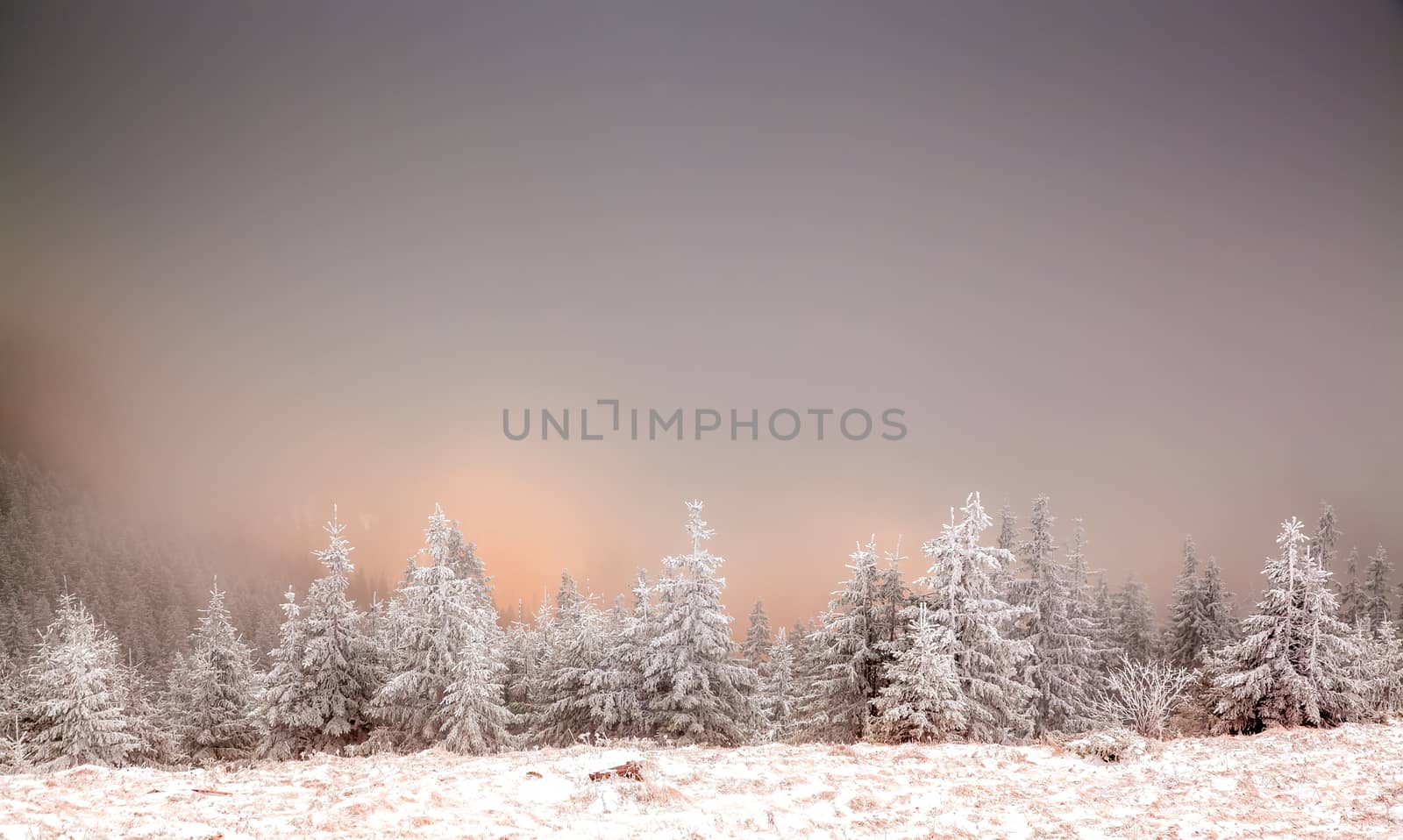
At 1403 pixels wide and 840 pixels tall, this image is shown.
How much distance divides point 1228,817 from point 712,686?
796 inches

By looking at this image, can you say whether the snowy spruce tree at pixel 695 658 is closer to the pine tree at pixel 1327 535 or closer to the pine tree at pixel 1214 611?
the pine tree at pixel 1214 611

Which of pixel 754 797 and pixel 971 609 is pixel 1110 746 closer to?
pixel 971 609

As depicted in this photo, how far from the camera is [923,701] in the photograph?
65.9ft

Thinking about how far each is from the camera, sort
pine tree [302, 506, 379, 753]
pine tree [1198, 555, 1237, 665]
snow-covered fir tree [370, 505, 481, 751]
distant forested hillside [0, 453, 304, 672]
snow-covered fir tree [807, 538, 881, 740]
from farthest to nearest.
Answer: distant forested hillside [0, 453, 304, 672] < pine tree [1198, 555, 1237, 665] < pine tree [302, 506, 379, 753] < snow-covered fir tree [370, 505, 481, 751] < snow-covered fir tree [807, 538, 881, 740]

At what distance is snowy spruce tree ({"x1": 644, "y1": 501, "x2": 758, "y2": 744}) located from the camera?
91.6 ft

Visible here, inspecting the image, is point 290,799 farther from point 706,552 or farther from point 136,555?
point 136,555

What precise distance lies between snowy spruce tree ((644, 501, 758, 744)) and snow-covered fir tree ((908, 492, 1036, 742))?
8786mm

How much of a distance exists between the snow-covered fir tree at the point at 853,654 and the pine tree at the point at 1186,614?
33573 millimetres

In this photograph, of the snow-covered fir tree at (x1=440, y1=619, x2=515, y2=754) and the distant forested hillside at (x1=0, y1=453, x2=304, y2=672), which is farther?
the distant forested hillside at (x1=0, y1=453, x2=304, y2=672)

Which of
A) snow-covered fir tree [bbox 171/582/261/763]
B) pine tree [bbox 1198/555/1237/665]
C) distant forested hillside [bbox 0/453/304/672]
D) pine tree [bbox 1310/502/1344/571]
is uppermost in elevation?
pine tree [bbox 1310/502/1344/571]

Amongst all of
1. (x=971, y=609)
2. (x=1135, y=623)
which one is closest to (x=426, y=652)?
(x=971, y=609)

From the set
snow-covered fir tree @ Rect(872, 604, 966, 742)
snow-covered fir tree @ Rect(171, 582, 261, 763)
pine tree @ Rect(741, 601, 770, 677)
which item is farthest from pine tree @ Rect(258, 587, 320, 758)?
pine tree @ Rect(741, 601, 770, 677)

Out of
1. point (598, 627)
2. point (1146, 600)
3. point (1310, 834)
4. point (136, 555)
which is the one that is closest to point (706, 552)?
point (598, 627)

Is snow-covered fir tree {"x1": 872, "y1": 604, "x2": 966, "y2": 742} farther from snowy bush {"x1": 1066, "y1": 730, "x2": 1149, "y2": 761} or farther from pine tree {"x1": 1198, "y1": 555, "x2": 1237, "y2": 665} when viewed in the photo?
pine tree {"x1": 1198, "y1": 555, "x2": 1237, "y2": 665}
